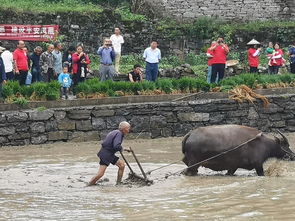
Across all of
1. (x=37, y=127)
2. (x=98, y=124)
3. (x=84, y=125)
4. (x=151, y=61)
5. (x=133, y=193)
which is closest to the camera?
(x=133, y=193)

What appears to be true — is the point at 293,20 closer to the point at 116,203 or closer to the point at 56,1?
the point at 56,1

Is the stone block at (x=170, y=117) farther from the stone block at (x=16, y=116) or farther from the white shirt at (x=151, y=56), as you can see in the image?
the stone block at (x=16, y=116)

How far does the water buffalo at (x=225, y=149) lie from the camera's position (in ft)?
58.7

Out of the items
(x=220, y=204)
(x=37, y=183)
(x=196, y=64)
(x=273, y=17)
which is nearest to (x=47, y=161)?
(x=37, y=183)

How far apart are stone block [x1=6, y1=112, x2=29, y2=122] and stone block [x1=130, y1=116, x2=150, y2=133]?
3133mm

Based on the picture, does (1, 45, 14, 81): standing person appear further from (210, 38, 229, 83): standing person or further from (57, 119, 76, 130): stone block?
(210, 38, 229, 83): standing person

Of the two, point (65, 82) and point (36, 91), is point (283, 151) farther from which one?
point (65, 82)

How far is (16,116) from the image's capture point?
22.1m

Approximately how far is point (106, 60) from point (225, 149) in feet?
26.9

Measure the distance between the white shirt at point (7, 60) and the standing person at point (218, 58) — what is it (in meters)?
6.05

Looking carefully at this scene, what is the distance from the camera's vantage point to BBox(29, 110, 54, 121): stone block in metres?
22.3

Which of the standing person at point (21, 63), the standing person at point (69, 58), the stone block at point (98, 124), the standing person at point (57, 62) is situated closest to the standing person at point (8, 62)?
the standing person at point (21, 63)

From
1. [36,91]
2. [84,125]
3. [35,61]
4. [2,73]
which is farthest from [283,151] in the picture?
[35,61]

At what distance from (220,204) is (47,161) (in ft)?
21.4
